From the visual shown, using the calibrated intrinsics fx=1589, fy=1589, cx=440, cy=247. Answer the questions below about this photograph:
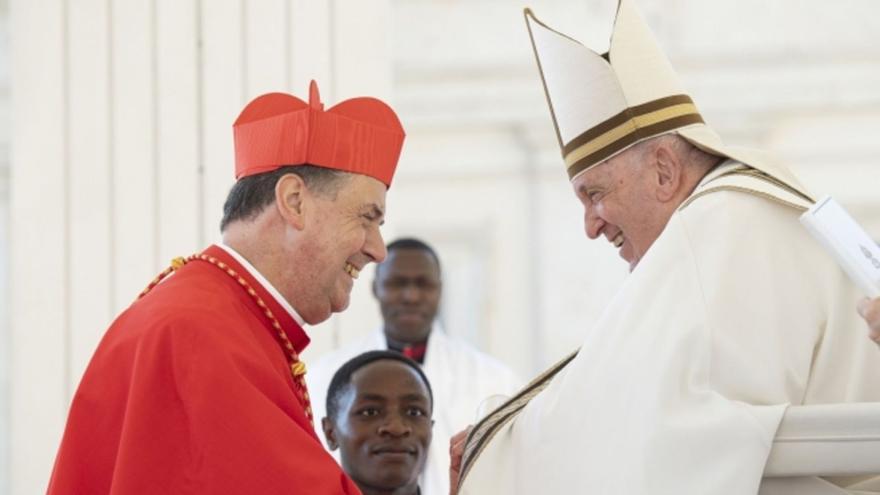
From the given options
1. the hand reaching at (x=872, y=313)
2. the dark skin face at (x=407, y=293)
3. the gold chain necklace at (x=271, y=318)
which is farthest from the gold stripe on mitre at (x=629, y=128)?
the dark skin face at (x=407, y=293)

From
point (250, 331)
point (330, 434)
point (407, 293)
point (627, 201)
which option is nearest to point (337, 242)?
point (250, 331)

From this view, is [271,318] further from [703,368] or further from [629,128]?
[629,128]

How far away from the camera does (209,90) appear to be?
5.45 metres

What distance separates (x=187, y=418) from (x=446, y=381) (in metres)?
3.28

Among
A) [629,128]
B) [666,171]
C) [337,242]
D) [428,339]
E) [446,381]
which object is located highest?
[629,128]

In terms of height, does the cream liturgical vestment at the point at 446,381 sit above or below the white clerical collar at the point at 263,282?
below

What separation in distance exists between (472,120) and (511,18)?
754mm

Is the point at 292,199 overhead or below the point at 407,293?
overhead

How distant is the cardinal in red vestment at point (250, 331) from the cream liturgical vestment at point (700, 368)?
0.42m

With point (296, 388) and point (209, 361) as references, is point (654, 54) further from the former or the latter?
point (209, 361)

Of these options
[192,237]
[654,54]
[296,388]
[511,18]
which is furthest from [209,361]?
[511,18]

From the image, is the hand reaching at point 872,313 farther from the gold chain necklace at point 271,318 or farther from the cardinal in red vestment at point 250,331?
the gold chain necklace at point 271,318

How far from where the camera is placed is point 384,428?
3996 mm

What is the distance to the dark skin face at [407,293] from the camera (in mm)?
5965
